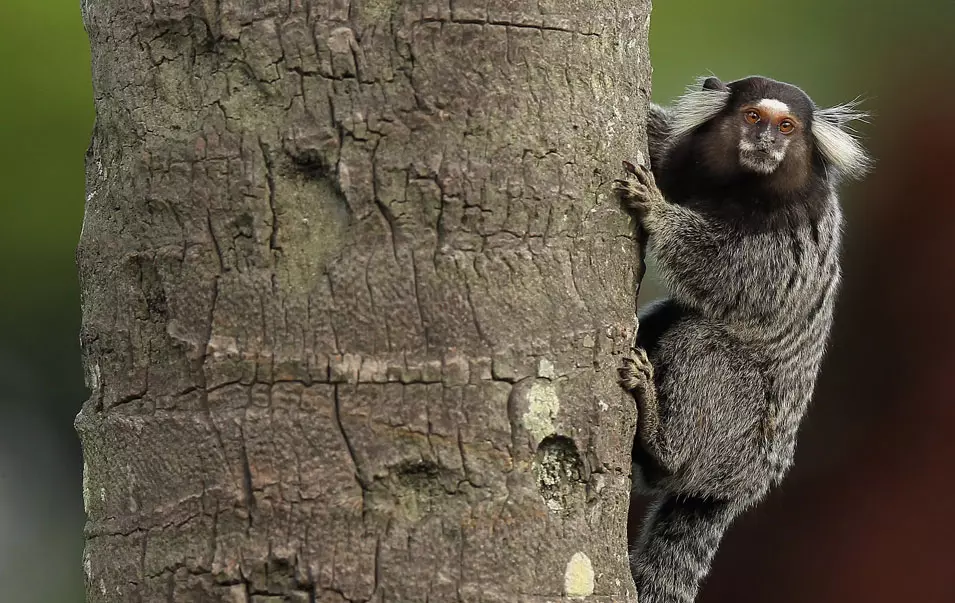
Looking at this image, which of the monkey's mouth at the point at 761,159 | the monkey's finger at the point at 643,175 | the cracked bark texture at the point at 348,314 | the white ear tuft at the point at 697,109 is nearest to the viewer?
the cracked bark texture at the point at 348,314

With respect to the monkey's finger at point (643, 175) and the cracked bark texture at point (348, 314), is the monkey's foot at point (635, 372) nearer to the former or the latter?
the cracked bark texture at point (348, 314)

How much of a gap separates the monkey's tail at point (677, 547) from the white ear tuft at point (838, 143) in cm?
143

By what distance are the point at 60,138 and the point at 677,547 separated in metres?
5.46

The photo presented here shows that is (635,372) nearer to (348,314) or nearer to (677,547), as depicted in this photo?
(348,314)

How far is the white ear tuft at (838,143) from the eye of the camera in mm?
4422

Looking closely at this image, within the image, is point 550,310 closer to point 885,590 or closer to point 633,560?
point 633,560

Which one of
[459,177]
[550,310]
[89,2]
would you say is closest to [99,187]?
[89,2]

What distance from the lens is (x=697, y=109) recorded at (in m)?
4.49

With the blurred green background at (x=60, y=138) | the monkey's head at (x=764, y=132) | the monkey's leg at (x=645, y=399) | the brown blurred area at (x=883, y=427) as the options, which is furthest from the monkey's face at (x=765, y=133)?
the brown blurred area at (x=883, y=427)

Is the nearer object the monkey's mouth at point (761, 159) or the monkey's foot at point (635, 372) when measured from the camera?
the monkey's foot at point (635, 372)

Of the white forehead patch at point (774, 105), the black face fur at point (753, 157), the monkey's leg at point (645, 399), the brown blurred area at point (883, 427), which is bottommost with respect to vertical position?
the brown blurred area at point (883, 427)

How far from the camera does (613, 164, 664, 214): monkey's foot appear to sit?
2822 mm

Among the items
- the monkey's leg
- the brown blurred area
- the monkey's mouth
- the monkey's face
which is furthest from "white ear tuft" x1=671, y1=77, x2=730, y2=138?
the brown blurred area

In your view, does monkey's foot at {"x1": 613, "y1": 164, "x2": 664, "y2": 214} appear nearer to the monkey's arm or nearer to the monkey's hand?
the monkey's hand
